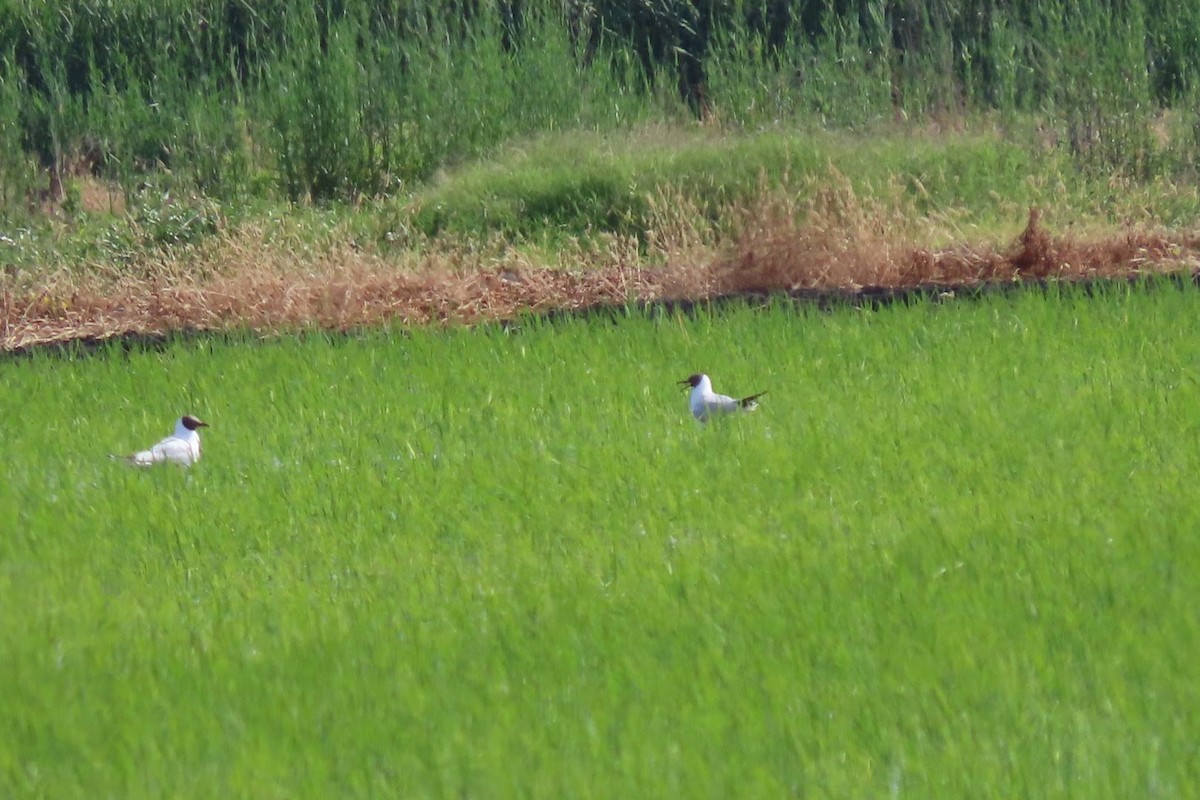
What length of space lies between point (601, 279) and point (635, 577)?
19.7ft

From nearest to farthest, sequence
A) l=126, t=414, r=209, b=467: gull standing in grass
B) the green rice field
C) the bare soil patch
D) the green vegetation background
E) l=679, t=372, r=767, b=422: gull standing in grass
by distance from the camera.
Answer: the green rice field
l=126, t=414, r=209, b=467: gull standing in grass
l=679, t=372, r=767, b=422: gull standing in grass
the bare soil patch
the green vegetation background

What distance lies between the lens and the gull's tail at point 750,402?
686 centimetres

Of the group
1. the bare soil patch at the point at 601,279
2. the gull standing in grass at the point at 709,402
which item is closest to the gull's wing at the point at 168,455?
the gull standing in grass at the point at 709,402

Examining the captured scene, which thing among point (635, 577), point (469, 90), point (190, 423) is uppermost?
point (635, 577)

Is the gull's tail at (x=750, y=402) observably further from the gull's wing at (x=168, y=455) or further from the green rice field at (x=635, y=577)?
the gull's wing at (x=168, y=455)

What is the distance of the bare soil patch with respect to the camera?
10.2m

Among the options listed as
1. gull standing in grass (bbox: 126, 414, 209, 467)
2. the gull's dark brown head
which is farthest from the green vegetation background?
gull standing in grass (bbox: 126, 414, 209, 467)

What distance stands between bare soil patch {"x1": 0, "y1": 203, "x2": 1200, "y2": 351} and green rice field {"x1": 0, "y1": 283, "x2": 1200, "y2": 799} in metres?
1.82

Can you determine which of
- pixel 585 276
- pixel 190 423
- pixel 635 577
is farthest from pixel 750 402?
pixel 585 276

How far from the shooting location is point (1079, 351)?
24.8 feet

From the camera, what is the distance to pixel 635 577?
4957 millimetres

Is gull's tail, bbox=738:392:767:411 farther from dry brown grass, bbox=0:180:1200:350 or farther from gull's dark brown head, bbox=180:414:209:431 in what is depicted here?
dry brown grass, bbox=0:180:1200:350

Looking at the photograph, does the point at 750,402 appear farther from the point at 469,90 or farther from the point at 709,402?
the point at 469,90

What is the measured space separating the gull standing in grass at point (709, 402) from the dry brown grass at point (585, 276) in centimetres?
292
